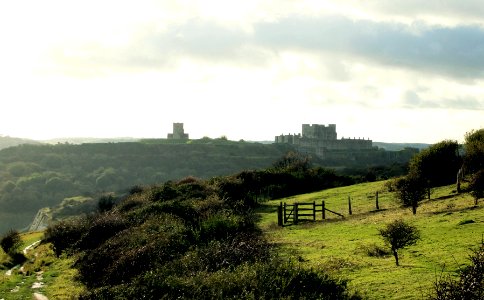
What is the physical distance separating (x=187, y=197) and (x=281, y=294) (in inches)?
1701

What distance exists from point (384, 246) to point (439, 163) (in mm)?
35872

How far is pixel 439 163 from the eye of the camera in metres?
Answer: 58.5

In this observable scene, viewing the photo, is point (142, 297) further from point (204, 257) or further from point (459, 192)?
point (459, 192)

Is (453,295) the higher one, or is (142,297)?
(453,295)

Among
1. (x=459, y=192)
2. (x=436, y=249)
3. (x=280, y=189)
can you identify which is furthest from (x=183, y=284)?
(x=280, y=189)

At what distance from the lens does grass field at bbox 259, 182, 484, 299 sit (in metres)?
19.7

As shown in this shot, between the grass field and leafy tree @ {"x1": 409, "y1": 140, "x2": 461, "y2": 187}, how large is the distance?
6.98 m

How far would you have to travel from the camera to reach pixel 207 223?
37000 mm

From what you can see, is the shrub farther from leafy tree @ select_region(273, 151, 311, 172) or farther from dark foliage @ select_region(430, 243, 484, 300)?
leafy tree @ select_region(273, 151, 311, 172)

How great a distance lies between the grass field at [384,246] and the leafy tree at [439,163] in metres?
6.98

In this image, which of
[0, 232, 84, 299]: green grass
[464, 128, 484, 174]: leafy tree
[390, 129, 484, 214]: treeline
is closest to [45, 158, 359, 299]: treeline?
[0, 232, 84, 299]: green grass

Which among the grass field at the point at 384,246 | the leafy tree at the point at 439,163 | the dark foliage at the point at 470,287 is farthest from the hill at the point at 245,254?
the leafy tree at the point at 439,163

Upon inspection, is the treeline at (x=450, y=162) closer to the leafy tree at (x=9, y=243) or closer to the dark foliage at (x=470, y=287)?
the dark foliage at (x=470, y=287)

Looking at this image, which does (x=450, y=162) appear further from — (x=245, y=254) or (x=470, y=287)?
(x=470, y=287)
